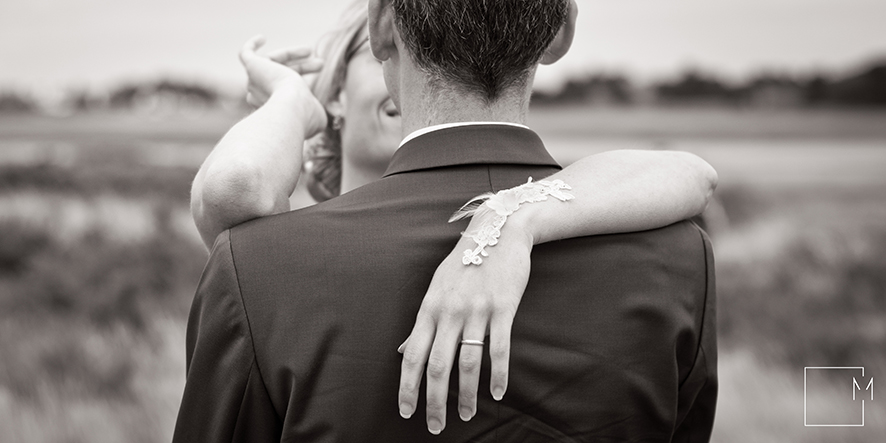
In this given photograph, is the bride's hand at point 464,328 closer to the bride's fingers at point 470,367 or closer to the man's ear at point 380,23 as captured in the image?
the bride's fingers at point 470,367

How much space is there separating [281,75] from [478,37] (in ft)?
2.10

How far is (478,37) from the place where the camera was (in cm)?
112

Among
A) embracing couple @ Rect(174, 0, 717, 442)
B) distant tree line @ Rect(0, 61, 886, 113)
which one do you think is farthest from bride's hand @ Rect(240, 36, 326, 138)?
distant tree line @ Rect(0, 61, 886, 113)

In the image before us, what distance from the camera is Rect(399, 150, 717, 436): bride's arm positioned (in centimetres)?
96

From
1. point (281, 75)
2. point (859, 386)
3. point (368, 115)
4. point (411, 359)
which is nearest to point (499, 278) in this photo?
point (411, 359)

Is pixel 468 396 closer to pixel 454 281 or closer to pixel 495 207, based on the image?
pixel 454 281

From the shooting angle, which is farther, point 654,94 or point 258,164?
point 654,94

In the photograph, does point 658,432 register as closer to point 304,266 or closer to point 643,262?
point 643,262

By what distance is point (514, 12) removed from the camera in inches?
44.8

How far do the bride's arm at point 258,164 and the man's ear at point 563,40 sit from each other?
492 millimetres

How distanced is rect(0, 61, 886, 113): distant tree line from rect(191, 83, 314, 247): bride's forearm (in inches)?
270

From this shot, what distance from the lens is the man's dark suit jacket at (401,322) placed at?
107 centimetres

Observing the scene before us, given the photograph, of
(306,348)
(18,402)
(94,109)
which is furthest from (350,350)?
(94,109)

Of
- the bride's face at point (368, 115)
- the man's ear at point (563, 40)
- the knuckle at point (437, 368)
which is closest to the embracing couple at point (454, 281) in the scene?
the knuckle at point (437, 368)
